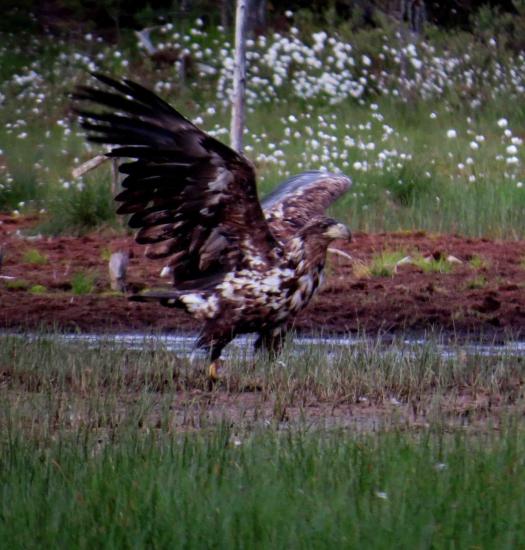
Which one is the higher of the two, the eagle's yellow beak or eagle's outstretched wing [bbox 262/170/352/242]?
eagle's outstretched wing [bbox 262/170/352/242]

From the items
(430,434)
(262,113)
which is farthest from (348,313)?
(262,113)

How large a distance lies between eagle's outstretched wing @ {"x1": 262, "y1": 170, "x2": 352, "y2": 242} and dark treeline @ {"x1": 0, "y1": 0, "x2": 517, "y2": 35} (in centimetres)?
1285

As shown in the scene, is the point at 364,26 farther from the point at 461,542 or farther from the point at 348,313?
the point at 461,542

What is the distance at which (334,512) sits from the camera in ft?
13.8

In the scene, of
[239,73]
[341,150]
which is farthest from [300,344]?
[341,150]

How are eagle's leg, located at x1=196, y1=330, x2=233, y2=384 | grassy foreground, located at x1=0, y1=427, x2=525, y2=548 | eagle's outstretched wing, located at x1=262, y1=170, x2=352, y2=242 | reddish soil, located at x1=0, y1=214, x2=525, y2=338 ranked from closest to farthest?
grassy foreground, located at x1=0, y1=427, x2=525, y2=548 → eagle's leg, located at x1=196, y1=330, x2=233, y2=384 → eagle's outstretched wing, located at x1=262, y1=170, x2=352, y2=242 → reddish soil, located at x1=0, y1=214, x2=525, y2=338

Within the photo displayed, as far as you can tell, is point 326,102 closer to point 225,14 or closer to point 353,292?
point 225,14

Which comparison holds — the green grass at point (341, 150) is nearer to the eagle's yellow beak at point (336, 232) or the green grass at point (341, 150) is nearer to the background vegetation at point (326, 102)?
the background vegetation at point (326, 102)

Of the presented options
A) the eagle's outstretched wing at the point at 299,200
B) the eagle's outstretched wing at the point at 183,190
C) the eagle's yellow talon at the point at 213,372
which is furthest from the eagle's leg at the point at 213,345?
the eagle's outstretched wing at the point at 299,200

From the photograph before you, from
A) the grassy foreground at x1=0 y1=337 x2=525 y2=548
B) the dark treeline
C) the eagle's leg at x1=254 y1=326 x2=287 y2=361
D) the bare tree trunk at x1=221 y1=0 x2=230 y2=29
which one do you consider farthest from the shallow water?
the bare tree trunk at x1=221 y1=0 x2=230 y2=29

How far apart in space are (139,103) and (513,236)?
281 inches

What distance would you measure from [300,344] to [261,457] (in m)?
4.07

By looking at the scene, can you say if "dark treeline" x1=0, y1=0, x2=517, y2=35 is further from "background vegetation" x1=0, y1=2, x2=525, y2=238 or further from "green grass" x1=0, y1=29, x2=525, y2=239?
"green grass" x1=0, y1=29, x2=525, y2=239

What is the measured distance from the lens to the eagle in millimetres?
7297
